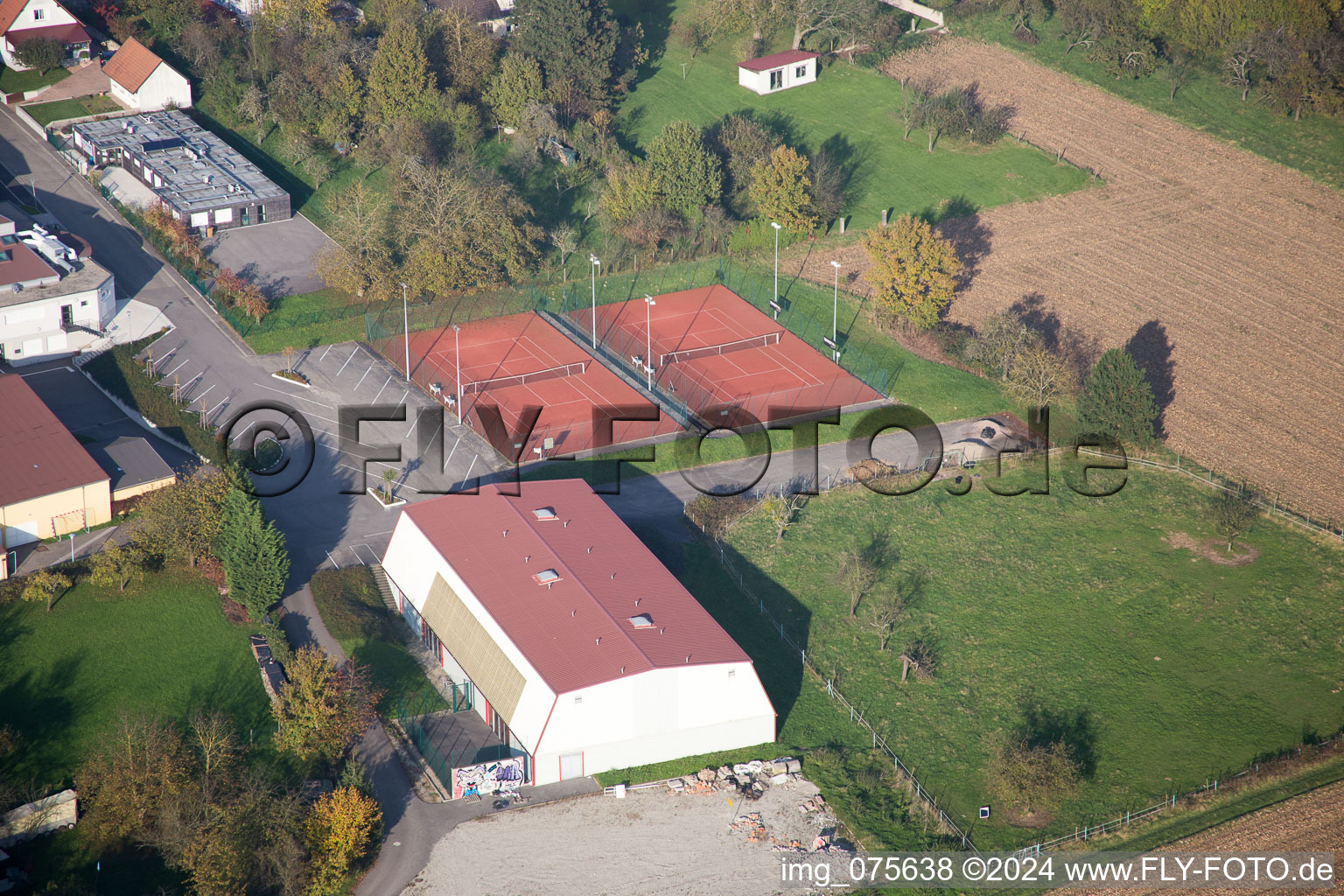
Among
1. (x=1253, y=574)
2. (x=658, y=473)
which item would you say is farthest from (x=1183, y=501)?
(x=658, y=473)

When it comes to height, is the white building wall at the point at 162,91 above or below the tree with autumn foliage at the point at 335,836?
above

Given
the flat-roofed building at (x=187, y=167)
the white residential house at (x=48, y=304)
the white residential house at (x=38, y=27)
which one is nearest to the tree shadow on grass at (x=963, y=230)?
the flat-roofed building at (x=187, y=167)

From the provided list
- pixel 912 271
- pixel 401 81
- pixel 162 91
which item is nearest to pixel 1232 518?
pixel 912 271

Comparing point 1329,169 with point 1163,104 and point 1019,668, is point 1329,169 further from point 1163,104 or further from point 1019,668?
point 1019,668

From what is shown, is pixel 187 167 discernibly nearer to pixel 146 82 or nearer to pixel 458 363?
pixel 146 82

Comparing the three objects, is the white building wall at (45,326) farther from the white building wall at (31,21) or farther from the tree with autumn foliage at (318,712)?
the white building wall at (31,21)

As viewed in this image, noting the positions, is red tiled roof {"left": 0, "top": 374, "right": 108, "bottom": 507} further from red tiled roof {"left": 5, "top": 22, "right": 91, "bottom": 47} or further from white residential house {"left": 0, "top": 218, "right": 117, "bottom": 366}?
red tiled roof {"left": 5, "top": 22, "right": 91, "bottom": 47}
